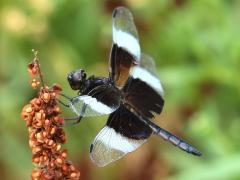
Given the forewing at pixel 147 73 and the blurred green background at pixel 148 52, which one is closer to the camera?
the forewing at pixel 147 73

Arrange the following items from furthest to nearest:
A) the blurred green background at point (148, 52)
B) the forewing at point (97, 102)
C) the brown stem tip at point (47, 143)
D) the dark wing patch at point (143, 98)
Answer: the blurred green background at point (148, 52), the dark wing patch at point (143, 98), the forewing at point (97, 102), the brown stem tip at point (47, 143)

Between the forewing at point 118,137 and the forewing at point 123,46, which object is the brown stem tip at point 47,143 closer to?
the forewing at point 118,137

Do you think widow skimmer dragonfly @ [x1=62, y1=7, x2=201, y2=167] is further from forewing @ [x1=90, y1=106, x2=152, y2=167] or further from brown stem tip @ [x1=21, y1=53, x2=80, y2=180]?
brown stem tip @ [x1=21, y1=53, x2=80, y2=180]

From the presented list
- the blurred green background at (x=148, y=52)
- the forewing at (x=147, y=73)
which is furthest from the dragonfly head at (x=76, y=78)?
the blurred green background at (x=148, y=52)

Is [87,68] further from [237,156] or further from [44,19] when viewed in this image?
[237,156]

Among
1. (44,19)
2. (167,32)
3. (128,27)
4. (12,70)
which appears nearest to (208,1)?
(167,32)

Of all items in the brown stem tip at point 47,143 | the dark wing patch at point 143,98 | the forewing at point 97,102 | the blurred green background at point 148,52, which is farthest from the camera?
the blurred green background at point 148,52

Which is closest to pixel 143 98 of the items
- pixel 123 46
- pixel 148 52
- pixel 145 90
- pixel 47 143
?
pixel 145 90
